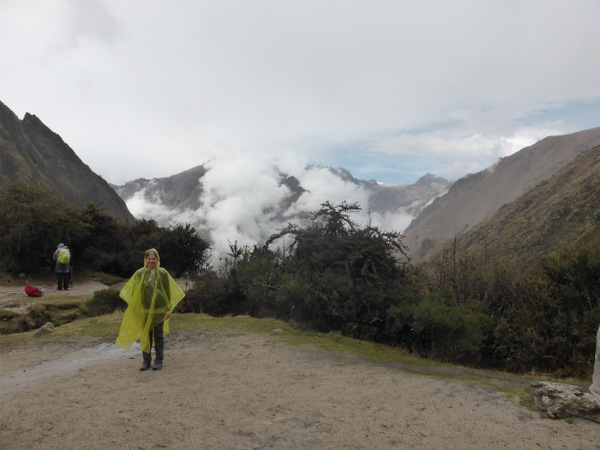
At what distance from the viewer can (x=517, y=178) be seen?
579 ft

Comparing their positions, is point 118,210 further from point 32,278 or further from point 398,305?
point 398,305

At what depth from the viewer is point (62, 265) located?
15812 mm

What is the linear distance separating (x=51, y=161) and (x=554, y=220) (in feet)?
251

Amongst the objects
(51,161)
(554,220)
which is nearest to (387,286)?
(554,220)

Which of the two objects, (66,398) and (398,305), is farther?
(398,305)

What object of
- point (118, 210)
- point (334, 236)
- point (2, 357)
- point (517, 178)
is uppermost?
point (517, 178)

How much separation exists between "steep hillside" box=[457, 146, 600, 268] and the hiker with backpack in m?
27.5

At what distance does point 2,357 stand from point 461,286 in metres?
11.6

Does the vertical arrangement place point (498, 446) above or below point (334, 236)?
below

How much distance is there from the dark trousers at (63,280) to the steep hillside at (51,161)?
4176cm

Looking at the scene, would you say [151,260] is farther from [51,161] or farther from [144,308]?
[51,161]

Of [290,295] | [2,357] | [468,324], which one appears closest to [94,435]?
[2,357]

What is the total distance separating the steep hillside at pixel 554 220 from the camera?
123 ft

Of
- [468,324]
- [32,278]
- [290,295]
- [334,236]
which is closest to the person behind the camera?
[468,324]
